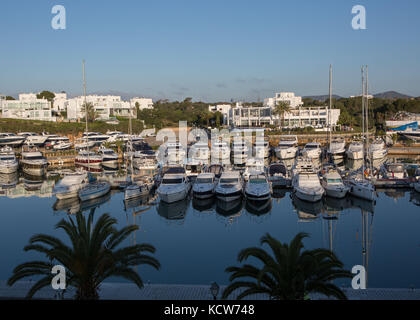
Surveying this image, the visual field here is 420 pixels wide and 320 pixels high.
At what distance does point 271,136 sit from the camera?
64.1 meters

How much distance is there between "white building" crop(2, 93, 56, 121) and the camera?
7994 centimetres

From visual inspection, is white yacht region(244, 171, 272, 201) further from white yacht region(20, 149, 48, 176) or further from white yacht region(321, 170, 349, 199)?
white yacht region(20, 149, 48, 176)

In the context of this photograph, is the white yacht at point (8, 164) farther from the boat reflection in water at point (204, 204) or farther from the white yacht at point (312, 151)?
the white yacht at point (312, 151)

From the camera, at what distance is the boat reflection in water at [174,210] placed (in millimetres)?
A: 26075

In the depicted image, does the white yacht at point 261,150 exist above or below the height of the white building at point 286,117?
below

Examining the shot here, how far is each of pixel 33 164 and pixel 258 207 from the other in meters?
26.9

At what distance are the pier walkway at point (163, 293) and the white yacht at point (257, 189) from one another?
1376 cm

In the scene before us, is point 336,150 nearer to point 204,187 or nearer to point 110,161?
point 204,187

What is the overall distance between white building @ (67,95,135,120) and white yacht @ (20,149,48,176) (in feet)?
136

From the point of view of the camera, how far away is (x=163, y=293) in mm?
13594

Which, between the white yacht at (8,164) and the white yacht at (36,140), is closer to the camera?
the white yacht at (8,164)

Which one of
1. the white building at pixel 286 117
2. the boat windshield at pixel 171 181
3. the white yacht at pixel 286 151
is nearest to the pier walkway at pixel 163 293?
the boat windshield at pixel 171 181

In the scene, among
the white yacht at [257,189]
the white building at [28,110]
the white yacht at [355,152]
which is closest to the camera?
the white yacht at [257,189]
